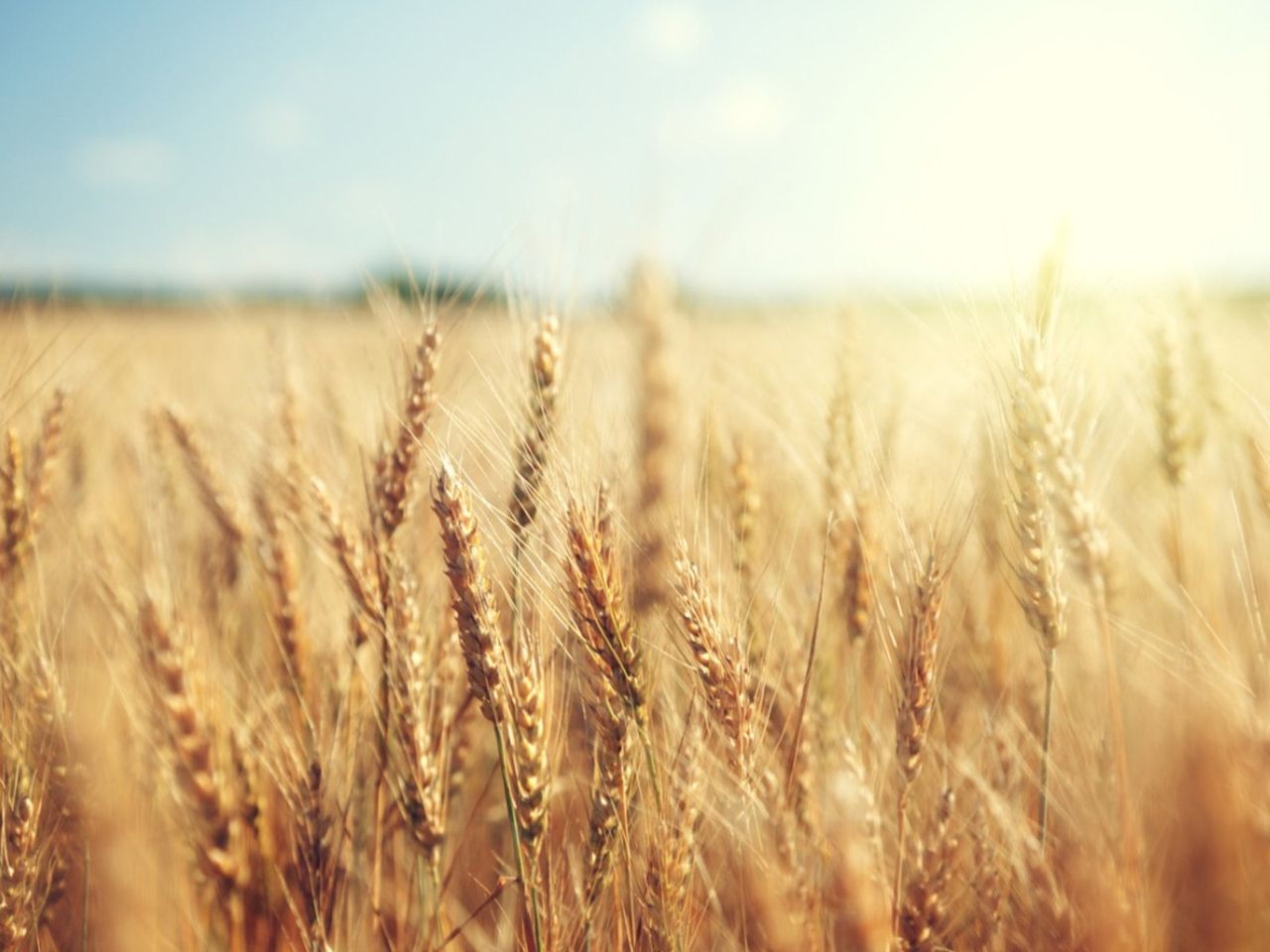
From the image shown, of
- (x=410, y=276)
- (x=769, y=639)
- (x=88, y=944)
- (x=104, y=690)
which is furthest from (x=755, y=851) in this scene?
(x=104, y=690)

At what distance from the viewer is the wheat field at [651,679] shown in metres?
1.05

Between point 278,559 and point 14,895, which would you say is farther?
point 278,559

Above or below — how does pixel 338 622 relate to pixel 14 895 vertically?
above

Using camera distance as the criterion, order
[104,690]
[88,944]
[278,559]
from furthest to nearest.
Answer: [104,690] < [278,559] < [88,944]

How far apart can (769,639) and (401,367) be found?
0.84 metres

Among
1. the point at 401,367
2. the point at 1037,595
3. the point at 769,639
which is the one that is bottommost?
the point at 769,639

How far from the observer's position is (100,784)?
3.86ft

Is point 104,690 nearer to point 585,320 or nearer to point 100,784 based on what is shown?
point 100,784

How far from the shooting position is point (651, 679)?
114 centimetres

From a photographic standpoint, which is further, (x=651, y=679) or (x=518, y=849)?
(x=651, y=679)

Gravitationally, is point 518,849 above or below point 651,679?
below

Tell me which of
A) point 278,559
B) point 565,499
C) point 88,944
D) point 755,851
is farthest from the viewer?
point 278,559

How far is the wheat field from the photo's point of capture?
1046 millimetres

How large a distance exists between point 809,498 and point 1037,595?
3.18 feet
